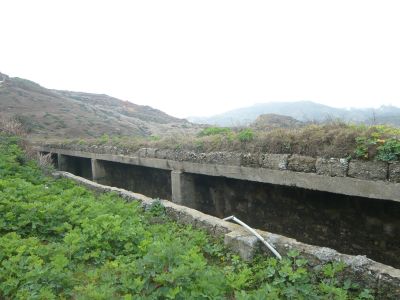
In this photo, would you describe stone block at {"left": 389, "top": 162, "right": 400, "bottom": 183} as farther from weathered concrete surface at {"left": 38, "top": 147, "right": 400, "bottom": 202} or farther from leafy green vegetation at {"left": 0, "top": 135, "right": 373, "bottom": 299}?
leafy green vegetation at {"left": 0, "top": 135, "right": 373, "bottom": 299}

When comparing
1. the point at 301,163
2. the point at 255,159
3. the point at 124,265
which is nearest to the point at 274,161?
the point at 255,159

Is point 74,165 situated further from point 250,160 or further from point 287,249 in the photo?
point 287,249

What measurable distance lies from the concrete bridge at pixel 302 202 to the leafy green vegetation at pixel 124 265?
205cm

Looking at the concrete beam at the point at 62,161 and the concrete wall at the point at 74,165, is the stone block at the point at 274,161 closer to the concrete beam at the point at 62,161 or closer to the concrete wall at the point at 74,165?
the concrete wall at the point at 74,165

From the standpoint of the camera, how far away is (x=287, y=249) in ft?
14.1

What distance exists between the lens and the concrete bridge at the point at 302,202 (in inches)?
215

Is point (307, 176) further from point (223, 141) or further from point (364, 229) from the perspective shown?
point (223, 141)

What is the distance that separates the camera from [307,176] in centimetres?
606

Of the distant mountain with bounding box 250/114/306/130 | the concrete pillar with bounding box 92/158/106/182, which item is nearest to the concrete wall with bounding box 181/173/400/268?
the distant mountain with bounding box 250/114/306/130

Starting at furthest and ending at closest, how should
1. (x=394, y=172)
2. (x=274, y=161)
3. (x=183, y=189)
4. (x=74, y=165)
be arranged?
(x=74, y=165) → (x=183, y=189) → (x=274, y=161) → (x=394, y=172)

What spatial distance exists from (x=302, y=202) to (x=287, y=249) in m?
2.61

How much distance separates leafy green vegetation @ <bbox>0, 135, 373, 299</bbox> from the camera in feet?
10.6

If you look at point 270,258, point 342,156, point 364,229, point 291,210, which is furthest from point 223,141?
point 270,258

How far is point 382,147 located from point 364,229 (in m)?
1.57
